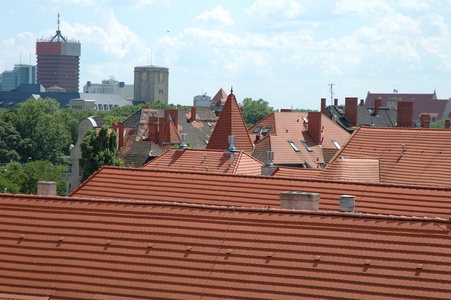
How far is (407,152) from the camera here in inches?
1566

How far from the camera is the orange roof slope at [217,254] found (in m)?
17.3

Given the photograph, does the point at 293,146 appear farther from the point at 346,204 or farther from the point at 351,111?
the point at 346,204

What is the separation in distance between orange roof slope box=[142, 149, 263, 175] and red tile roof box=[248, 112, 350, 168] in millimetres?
19345

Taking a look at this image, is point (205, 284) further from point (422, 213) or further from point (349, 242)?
point (422, 213)

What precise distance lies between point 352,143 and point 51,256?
25.0m

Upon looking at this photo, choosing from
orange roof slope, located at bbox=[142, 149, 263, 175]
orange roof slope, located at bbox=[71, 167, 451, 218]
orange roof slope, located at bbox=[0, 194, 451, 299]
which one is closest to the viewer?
orange roof slope, located at bbox=[0, 194, 451, 299]

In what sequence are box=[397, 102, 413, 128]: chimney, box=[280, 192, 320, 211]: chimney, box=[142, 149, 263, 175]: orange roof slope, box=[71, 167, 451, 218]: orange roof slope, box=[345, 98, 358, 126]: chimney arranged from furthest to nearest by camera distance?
box=[345, 98, 358, 126]: chimney
box=[397, 102, 413, 128]: chimney
box=[142, 149, 263, 175]: orange roof slope
box=[71, 167, 451, 218]: orange roof slope
box=[280, 192, 320, 211]: chimney

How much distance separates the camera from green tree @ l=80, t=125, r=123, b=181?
54.0m

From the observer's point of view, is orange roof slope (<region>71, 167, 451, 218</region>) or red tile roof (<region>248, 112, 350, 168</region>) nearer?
orange roof slope (<region>71, 167, 451, 218</region>)

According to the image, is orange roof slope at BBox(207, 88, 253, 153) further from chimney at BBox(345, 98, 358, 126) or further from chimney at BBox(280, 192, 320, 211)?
chimney at BBox(345, 98, 358, 126)

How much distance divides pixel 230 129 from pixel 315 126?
927 inches

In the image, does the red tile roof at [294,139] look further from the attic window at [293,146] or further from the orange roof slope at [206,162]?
the orange roof slope at [206,162]

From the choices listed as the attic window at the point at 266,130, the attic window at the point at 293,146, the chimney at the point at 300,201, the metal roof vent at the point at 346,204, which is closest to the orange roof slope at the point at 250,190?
the metal roof vent at the point at 346,204

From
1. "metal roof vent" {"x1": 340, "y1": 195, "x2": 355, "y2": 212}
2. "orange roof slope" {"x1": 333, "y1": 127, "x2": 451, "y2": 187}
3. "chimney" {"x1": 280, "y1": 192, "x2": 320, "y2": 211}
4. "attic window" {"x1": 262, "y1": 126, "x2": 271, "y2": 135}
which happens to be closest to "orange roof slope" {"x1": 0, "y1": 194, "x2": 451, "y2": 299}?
"chimney" {"x1": 280, "y1": 192, "x2": 320, "y2": 211}
